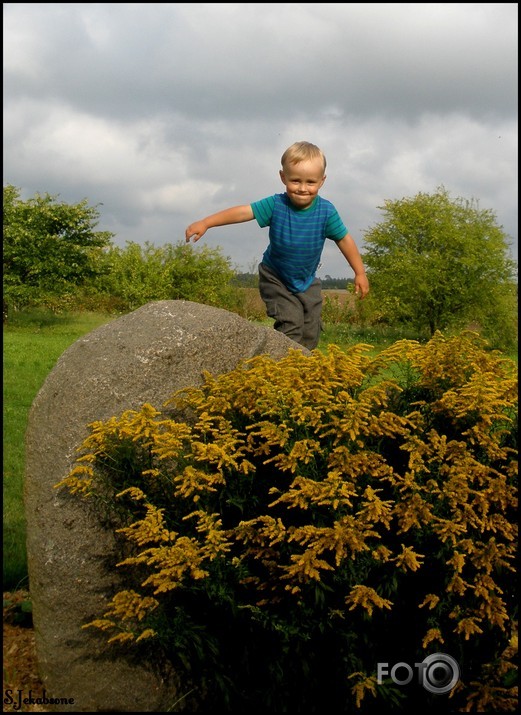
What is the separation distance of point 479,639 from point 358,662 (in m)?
0.69

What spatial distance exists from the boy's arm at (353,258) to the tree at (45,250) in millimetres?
20631

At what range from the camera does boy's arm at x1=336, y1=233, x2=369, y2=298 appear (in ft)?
18.3

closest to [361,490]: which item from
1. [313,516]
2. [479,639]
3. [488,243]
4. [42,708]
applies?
[313,516]

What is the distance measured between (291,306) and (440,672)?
9.49ft

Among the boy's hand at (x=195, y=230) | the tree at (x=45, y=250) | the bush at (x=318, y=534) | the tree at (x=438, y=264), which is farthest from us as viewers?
the tree at (x=45, y=250)

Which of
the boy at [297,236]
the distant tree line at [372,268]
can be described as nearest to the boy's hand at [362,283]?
the boy at [297,236]

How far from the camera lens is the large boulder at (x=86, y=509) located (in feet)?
13.3

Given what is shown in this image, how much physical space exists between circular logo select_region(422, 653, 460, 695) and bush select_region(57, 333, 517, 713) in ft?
0.23

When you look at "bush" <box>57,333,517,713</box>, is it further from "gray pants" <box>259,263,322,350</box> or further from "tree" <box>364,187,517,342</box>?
"tree" <box>364,187,517,342</box>

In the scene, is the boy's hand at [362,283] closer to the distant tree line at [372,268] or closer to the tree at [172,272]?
the distant tree line at [372,268]

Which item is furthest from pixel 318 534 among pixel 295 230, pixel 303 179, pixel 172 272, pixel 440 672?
pixel 172 272

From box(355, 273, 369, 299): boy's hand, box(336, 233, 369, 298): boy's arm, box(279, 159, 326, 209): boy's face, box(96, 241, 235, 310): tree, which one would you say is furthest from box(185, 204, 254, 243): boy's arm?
box(96, 241, 235, 310): tree

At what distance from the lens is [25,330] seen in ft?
81.0

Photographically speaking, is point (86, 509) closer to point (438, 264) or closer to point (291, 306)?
point (291, 306)
